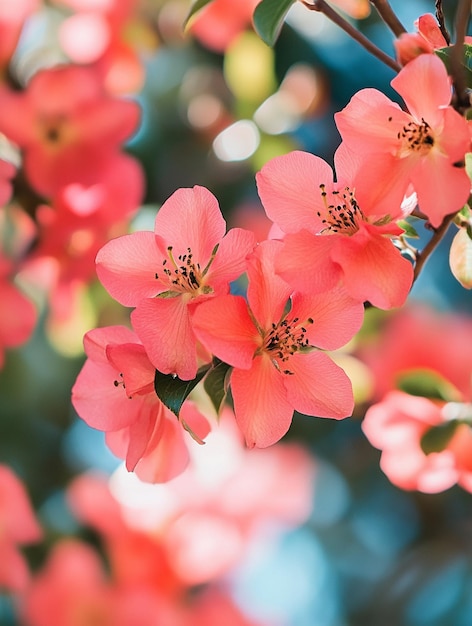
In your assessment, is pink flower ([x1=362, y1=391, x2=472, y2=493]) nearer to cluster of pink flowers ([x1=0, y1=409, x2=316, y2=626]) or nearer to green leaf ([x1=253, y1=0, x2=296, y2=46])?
green leaf ([x1=253, y1=0, x2=296, y2=46])

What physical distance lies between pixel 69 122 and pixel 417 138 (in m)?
0.50

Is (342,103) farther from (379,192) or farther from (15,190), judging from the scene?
(379,192)

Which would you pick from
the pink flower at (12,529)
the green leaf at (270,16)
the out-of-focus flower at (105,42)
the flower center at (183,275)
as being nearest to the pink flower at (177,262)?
the flower center at (183,275)

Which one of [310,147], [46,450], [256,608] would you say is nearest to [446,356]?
[310,147]

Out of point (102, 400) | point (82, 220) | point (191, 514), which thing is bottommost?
point (191, 514)

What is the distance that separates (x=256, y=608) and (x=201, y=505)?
21cm

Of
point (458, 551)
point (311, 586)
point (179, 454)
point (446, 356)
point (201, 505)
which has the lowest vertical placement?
point (311, 586)

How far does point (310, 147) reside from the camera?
1.09 metres

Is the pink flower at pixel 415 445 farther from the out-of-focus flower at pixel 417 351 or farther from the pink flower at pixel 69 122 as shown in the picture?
the pink flower at pixel 69 122

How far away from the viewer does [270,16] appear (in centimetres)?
44

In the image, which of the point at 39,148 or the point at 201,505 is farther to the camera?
the point at 201,505

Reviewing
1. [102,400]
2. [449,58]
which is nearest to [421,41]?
[449,58]

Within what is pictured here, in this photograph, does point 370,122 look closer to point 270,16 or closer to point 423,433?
point 270,16

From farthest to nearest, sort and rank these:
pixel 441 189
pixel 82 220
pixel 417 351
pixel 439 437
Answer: pixel 417 351 → pixel 82 220 → pixel 439 437 → pixel 441 189
